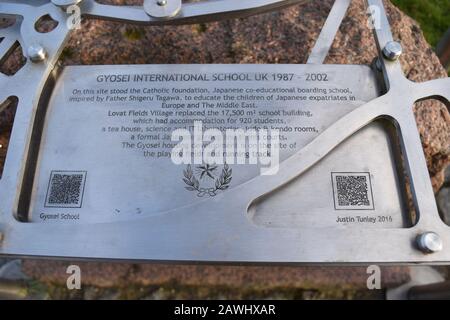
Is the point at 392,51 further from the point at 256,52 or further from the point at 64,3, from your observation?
the point at 64,3

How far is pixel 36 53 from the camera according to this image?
5.67 feet

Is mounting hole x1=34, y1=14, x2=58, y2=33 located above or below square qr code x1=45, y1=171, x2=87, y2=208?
above

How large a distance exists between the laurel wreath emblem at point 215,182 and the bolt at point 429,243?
2.21 ft

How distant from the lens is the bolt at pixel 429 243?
146 cm

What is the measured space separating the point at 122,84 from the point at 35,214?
58 centimetres

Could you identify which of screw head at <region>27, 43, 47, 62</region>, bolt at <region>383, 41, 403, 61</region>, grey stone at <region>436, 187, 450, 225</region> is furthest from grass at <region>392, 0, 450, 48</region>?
screw head at <region>27, 43, 47, 62</region>

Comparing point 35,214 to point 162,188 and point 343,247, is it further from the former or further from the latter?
point 343,247

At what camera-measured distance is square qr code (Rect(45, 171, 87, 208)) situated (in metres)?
1.57

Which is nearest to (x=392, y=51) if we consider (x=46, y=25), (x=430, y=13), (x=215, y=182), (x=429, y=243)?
(x=429, y=243)

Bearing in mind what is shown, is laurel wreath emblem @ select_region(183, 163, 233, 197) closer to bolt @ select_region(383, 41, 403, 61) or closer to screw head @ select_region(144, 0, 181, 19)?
screw head @ select_region(144, 0, 181, 19)

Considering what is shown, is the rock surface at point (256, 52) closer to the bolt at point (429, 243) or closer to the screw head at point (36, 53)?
the screw head at point (36, 53)

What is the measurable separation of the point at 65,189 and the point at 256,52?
3.31 feet

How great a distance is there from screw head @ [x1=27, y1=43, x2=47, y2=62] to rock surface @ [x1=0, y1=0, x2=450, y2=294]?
222 millimetres
